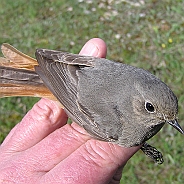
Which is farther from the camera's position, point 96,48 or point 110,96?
point 96,48

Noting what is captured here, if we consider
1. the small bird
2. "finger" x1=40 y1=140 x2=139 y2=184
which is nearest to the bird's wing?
the small bird

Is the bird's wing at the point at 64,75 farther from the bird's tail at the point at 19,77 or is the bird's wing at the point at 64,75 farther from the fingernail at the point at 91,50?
the fingernail at the point at 91,50

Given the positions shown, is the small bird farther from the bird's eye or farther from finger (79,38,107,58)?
finger (79,38,107,58)

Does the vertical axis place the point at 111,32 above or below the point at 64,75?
below

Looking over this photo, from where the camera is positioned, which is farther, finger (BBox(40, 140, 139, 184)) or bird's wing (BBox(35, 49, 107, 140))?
bird's wing (BBox(35, 49, 107, 140))

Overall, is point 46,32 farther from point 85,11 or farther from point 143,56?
point 143,56

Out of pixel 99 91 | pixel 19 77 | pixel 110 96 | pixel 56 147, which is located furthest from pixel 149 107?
pixel 19 77

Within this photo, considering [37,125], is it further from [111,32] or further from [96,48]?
[111,32]

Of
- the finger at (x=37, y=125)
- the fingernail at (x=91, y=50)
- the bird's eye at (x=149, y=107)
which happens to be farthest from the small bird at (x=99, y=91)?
the fingernail at (x=91, y=50)
